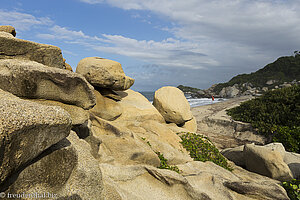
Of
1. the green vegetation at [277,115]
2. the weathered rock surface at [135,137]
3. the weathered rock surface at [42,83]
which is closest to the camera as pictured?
the weathered rock surface at [42,83]

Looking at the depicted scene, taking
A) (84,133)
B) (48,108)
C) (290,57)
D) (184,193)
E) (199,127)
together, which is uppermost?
(290,57)

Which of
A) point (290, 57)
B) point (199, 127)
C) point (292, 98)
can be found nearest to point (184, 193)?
point (199, 127)

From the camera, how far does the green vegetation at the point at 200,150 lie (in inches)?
451

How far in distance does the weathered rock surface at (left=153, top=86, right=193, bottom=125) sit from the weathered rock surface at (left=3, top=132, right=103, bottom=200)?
1000 cm

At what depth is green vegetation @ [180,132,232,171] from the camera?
11.5m

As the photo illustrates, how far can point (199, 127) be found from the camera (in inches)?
876

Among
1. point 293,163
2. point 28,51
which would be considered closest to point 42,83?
point 28,51

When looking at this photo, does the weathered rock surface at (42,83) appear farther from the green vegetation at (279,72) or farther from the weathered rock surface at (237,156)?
the green vegetation at (279,72)

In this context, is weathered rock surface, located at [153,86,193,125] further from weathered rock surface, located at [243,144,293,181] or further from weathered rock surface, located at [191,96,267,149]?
weathered rock surface, located at [191,96,267,149]

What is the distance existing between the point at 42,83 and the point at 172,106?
33.3ft

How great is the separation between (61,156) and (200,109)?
2533 cm

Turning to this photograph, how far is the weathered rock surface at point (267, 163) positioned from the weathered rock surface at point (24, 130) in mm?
11366

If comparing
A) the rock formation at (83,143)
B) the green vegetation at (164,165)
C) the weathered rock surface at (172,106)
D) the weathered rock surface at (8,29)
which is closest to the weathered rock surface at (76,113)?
the rock formation at (83,143)

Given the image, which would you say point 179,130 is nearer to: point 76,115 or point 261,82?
point 76,115
